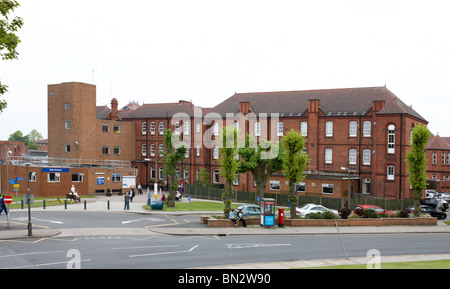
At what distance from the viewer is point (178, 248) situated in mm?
21016

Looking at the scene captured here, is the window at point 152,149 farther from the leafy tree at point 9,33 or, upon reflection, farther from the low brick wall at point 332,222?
the leafy tree at point 9,33

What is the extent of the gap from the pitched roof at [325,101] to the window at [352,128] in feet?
4.68

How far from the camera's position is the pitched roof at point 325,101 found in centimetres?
5494

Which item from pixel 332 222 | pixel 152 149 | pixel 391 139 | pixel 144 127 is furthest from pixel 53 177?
pixel 391 139

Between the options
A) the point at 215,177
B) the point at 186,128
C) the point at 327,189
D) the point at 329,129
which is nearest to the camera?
the point at 327,189

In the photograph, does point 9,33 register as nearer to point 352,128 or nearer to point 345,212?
point 345,212

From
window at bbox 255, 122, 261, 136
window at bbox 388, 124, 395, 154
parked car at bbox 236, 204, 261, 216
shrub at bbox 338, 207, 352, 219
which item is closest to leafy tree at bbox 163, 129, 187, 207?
parked car at bbox 236, 204, 261, 216

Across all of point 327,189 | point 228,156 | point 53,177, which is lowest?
point 327,189

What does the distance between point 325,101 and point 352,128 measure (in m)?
5.76

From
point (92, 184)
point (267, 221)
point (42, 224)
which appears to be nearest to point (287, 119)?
point (92, 184)

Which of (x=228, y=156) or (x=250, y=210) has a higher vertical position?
(x=228, y=156)

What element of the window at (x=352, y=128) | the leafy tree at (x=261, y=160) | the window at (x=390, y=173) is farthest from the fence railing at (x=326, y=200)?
the window at (x=352, y=128)

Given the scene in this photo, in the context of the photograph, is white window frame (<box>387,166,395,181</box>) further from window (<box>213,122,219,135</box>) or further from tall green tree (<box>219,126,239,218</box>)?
tall green tree (<box>219,126,239,218</box>)
